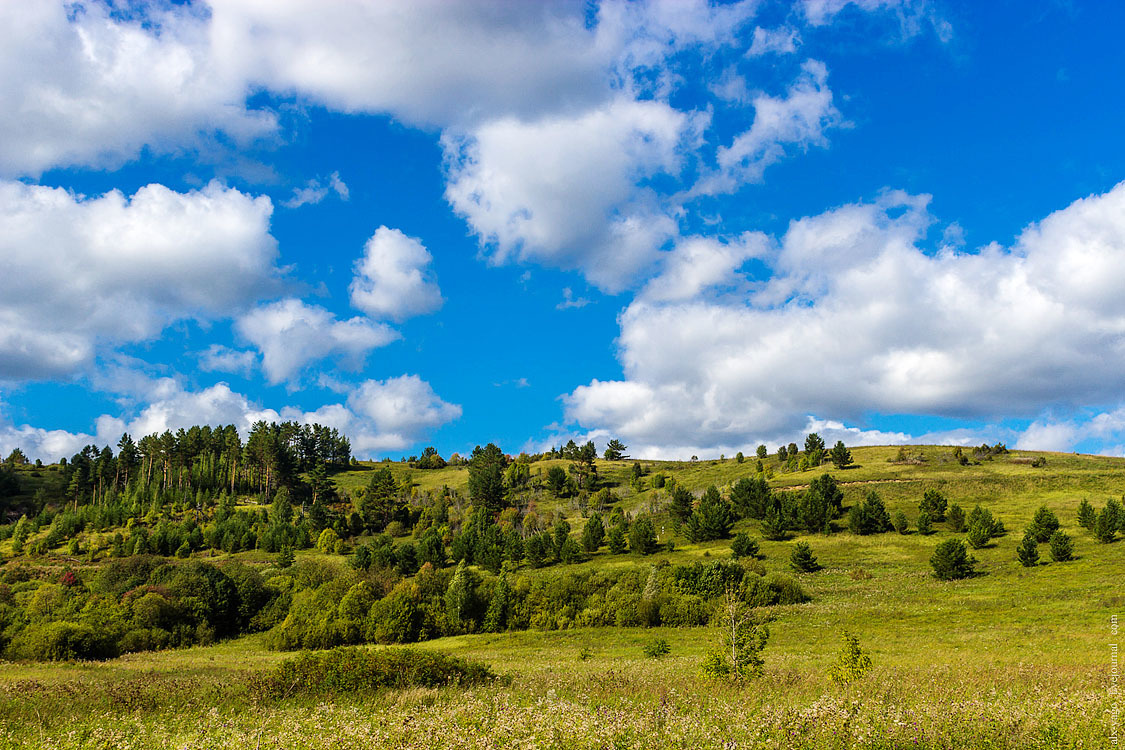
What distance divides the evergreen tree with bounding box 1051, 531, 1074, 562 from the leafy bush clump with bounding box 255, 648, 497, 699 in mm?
64655

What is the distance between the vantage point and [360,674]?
17797mm

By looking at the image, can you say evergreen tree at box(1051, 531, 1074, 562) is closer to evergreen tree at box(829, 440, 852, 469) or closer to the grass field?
the grass field

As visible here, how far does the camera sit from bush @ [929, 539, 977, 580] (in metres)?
59.7

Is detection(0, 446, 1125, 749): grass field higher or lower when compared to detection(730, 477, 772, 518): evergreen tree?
lower

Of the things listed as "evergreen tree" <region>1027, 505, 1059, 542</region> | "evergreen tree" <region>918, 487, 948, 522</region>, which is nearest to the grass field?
"evergreen tree" <region>1027, 505, 1059, 542</region>

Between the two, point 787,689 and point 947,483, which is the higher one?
point 947,483

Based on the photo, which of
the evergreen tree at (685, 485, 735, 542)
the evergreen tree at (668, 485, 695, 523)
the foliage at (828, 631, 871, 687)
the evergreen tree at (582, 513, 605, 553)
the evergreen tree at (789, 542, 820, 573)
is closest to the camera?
the foliage at (828, 631, 871, 687)

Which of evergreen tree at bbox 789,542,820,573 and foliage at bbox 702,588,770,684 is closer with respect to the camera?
foliage at bbox 702,588,770,684

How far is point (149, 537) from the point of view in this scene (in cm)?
10088

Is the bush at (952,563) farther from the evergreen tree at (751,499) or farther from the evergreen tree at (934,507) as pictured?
the evergreen tree at (751,499)

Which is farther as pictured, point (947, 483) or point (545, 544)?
point (947, 483)

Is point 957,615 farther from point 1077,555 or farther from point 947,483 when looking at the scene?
point 947,483

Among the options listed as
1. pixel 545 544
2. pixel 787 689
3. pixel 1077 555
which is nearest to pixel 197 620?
pixel 545 544

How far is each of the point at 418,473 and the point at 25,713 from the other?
16655 cm
